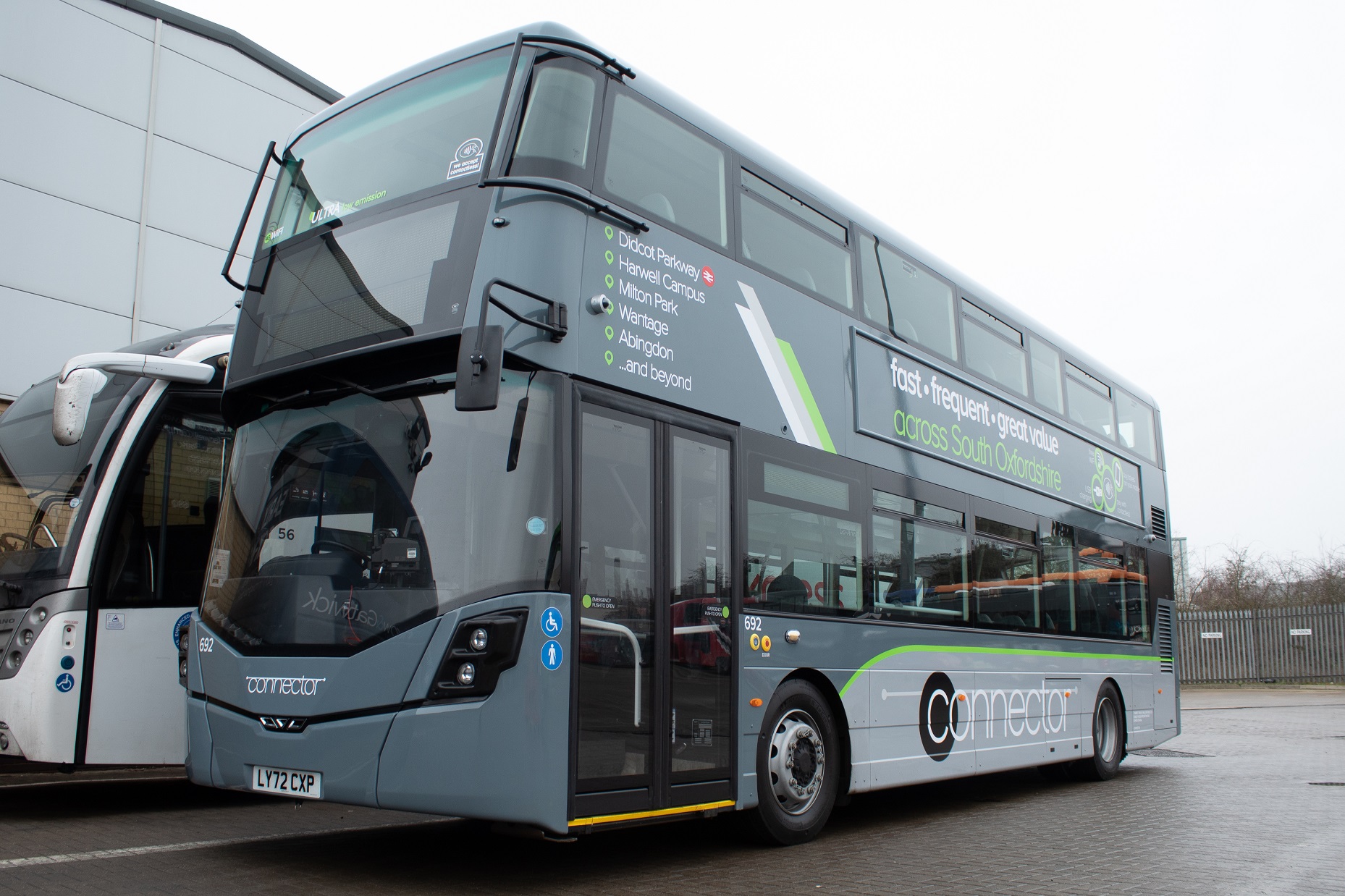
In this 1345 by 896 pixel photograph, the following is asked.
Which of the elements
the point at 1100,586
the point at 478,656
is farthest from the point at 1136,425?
the point at 478,656

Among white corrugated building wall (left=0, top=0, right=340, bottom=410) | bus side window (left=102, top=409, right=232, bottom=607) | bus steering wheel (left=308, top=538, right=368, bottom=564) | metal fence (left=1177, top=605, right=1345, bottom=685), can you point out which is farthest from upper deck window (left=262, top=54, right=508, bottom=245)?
metal fence (left=1177, top=605, right=1345, bottom=685)

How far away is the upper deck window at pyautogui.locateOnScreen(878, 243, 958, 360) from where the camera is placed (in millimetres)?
9297

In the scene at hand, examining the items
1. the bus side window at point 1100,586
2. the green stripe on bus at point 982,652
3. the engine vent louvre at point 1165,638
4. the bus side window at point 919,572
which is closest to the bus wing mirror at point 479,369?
the green stripe on bus at point 982,652

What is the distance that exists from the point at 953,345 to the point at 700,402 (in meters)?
4.14

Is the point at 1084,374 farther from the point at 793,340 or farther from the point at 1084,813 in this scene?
the point at 793,340

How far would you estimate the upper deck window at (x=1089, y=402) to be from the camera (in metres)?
12.4

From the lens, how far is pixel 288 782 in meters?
5.69

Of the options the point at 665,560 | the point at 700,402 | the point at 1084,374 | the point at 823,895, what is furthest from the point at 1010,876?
the point at 1084,374

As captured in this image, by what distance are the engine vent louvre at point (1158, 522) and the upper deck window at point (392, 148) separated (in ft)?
35.8

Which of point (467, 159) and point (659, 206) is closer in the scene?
point (467, 159)

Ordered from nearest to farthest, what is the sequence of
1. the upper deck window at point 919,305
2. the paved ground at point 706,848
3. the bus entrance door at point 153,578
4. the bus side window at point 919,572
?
the paved ground at point 706,848
the bus entrance door at point 153,578
the bus side window at point 919,572
the upper deck window at point 919,305

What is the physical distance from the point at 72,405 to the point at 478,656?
11.0ft

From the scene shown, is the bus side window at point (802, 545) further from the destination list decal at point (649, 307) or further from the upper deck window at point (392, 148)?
the upper deck window at point (392, 148)

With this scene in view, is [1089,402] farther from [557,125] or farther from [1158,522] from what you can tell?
[557,125]
